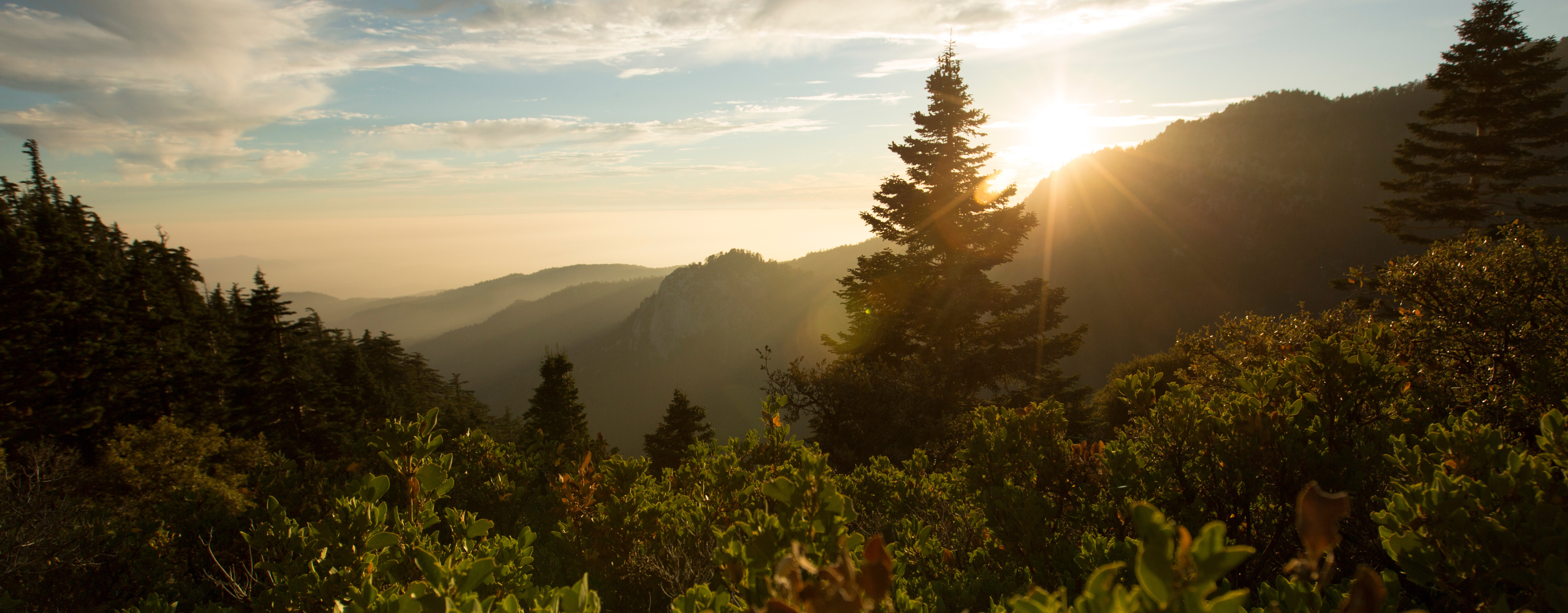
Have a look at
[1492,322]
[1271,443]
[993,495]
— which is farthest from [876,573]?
[1492,322]

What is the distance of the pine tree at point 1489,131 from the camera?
1881 centimetres

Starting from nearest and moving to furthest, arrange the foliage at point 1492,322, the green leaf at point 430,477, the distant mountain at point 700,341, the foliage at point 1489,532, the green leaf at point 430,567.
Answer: the green leaf at point 430,567
the foliage at point 1489,532
the green leaf at point 430,477
the foliage at point 1492,322
the distant mountain at point 700,341

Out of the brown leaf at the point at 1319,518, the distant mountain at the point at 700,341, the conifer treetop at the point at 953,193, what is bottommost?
the distant mountain at the point at 700,341

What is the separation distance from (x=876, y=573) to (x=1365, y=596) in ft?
2.89

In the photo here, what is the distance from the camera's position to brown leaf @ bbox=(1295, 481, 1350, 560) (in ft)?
3.26

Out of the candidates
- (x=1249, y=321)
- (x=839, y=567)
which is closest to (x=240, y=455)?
(x=839, y=567)

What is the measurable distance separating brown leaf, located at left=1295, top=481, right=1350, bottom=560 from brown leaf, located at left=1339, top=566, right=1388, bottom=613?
0.20ft

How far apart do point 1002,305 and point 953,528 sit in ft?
47.4

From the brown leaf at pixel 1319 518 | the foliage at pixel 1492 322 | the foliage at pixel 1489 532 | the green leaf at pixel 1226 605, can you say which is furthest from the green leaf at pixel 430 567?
the foliage at pixel 1492 322

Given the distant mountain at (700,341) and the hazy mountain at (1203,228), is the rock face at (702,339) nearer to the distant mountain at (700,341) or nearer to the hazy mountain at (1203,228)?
the distant mountain at (700,341)

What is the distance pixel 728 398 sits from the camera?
109 meters

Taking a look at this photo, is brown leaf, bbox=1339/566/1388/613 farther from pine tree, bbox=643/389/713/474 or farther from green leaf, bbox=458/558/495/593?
pine tree, bbox=643/389/713/474

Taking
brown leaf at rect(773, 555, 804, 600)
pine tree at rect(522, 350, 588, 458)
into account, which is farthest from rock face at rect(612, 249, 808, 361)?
brown leaf at rect(773, 555, 804, 600)

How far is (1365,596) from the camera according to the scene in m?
1.08
